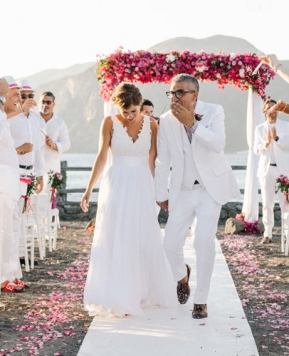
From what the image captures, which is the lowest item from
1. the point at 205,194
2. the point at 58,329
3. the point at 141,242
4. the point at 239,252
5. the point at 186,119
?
the point at 239,252

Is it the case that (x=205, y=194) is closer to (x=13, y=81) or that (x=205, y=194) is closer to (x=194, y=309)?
(x=194, y=309)

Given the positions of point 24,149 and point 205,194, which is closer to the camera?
point 205,194

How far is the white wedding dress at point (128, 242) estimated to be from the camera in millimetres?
5879

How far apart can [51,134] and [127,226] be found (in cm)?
640

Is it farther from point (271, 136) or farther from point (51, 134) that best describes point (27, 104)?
point (271, 136)

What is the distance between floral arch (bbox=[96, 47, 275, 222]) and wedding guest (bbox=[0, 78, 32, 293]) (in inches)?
224

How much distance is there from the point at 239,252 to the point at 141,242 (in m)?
4.68

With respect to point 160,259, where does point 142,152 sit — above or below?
above

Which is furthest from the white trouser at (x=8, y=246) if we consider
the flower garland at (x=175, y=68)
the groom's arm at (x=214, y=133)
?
the flower garland at (x=175, y=68)

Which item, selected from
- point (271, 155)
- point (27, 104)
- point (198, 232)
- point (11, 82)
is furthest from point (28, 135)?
point (271, 155)

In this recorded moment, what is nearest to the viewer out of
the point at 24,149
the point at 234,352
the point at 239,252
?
the point at 234,352

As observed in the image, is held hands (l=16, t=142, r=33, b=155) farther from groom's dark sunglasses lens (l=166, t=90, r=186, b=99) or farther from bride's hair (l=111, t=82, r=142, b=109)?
groom's dark sunglasses lens (l=166, t=90, r=186, b=99)

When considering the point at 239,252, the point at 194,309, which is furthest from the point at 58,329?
the point at 239,252

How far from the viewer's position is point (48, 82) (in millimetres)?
138750
